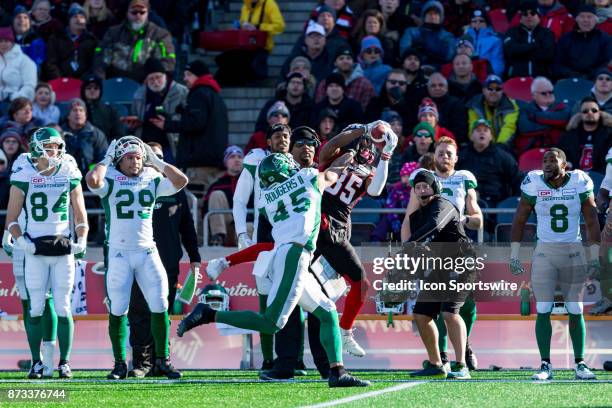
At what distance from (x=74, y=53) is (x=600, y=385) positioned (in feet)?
32.0

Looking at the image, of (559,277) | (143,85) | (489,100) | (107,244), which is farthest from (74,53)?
(559,277)

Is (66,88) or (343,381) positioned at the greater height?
(66,88)

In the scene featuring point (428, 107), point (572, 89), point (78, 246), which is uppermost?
point (572, 89)

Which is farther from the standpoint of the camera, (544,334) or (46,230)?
(46,230)

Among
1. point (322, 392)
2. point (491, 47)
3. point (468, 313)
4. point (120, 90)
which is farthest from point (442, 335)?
point (120, 90)

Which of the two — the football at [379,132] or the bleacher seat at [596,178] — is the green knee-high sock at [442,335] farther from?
the bleacher seat at [596,178]

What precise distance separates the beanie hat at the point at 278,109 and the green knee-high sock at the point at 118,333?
14.2 ft

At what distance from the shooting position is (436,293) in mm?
11516

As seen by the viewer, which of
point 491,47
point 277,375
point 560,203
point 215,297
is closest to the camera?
point 277,375

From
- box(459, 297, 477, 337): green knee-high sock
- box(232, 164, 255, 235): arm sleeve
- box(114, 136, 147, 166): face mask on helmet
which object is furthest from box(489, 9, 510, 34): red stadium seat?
box(114, 136, 147, 166): face mask on helmet

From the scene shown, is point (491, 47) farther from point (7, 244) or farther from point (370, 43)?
point (7, 244)

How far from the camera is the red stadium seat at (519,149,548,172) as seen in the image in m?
15.7

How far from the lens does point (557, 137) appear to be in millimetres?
16031

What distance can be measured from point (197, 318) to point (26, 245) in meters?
2.22
